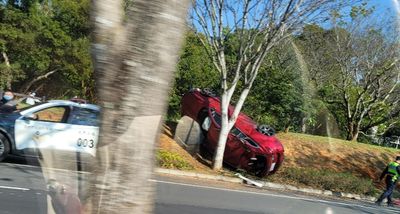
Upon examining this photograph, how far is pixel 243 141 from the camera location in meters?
18.2

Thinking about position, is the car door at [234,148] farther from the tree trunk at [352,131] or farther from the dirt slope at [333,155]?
the tree trunk at [352,131]

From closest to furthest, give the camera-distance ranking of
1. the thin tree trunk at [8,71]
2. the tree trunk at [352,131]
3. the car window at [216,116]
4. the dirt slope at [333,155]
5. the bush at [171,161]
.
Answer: the bush at [171,161], the car window at [216,116], the dirt slope at [333,155], the tree trunk at [352,131], the thin tree trunk at [8,71]

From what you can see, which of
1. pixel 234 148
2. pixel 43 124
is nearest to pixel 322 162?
pixel 234 148

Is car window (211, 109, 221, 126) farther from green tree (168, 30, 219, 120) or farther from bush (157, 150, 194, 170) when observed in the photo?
green tree (168, 30, 219, 120)

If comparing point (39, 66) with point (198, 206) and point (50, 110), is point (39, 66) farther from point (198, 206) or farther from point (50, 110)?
point (198, 206)

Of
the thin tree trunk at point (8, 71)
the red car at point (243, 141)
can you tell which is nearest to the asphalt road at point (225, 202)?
the red car at point (243, 141)

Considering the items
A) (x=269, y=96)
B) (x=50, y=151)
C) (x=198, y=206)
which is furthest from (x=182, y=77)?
(x=50, y=151)

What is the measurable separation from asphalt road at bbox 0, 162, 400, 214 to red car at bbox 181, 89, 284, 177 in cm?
271

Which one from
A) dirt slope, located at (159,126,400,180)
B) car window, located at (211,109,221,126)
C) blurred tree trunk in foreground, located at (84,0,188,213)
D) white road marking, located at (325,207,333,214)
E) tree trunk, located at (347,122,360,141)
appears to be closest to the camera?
blurred tree trunk in foreground, located at (84,0,188,213)

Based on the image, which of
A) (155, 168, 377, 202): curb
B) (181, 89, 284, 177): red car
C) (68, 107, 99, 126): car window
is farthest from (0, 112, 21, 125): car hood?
(181, 89, 284, 177): red car

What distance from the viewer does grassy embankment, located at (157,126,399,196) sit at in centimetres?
1773

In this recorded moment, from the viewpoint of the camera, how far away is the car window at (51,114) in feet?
40.4

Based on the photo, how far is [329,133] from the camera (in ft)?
96.0

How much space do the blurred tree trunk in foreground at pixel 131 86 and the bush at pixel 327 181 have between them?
1607 centimetres
